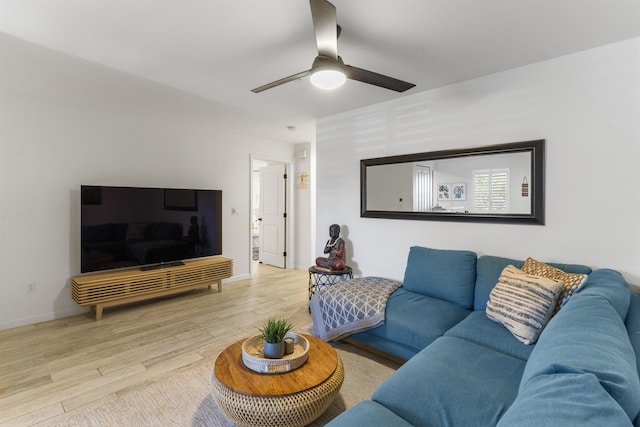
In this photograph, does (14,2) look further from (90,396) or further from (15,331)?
(15,331)

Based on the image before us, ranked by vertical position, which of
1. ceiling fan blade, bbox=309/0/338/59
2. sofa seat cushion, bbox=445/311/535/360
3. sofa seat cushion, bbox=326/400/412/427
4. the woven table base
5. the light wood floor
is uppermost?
ceiling fan blade, bbox=309/0/338/59

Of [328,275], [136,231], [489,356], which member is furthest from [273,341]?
[136,231]

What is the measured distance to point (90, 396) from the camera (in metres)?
2.10

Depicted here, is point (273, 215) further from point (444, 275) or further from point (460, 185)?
point (444, 275)

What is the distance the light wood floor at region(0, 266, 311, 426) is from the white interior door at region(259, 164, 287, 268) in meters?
1.94

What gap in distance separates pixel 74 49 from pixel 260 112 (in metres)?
1.94

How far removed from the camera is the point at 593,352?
938 mm

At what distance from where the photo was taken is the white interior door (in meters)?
6.22

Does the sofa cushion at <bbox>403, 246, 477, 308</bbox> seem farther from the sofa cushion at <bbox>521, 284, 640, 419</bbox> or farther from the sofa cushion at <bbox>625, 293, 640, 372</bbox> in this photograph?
the sofa cushion at <bbox>521, 284, 640, 419</bbox>

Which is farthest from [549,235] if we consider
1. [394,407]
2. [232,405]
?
[232,405]

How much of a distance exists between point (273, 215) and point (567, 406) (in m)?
5.87

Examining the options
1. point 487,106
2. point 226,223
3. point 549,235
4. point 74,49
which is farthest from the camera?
point 226,223

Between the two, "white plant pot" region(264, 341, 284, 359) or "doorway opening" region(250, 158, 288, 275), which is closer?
"white plant pot" region(264, 341, 284, 359)

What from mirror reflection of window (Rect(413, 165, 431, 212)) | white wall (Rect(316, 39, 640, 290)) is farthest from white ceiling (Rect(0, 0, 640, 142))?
mirror reflection of window (Rect(413, 165, 431, 212))
